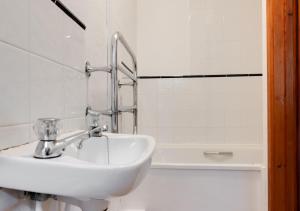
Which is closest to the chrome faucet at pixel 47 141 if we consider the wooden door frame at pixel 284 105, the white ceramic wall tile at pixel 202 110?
the wooden door frame at pixel 284 105

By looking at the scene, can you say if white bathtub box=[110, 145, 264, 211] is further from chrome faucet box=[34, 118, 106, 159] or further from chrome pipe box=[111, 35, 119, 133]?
chrome faucet box=[34, 118, 106, 159]

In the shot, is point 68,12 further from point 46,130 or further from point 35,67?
point 46,130

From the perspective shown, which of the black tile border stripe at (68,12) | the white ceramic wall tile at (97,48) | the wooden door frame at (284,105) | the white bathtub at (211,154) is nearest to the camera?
the black tile border stripe at (68,12)

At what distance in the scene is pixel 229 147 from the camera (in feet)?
8.04

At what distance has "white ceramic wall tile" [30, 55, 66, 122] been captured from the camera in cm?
69

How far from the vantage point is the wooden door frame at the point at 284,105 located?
131cm

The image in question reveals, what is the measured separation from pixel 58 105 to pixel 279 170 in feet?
3.81

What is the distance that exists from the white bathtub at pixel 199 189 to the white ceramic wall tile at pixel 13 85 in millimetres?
1158

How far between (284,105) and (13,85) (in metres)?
1.25

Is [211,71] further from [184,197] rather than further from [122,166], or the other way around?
[122,166]

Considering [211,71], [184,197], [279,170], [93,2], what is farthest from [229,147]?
[93,2]

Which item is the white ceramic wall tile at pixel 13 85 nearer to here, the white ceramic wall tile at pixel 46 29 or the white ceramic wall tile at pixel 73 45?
the white ceramic wall tile at pixel 46 29

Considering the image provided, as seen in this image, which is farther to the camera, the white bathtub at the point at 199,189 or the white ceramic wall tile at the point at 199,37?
the white ceramic wall tile at the point at 199,37

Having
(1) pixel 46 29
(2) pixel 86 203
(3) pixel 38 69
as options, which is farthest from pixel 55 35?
(2) pixel 86 203
